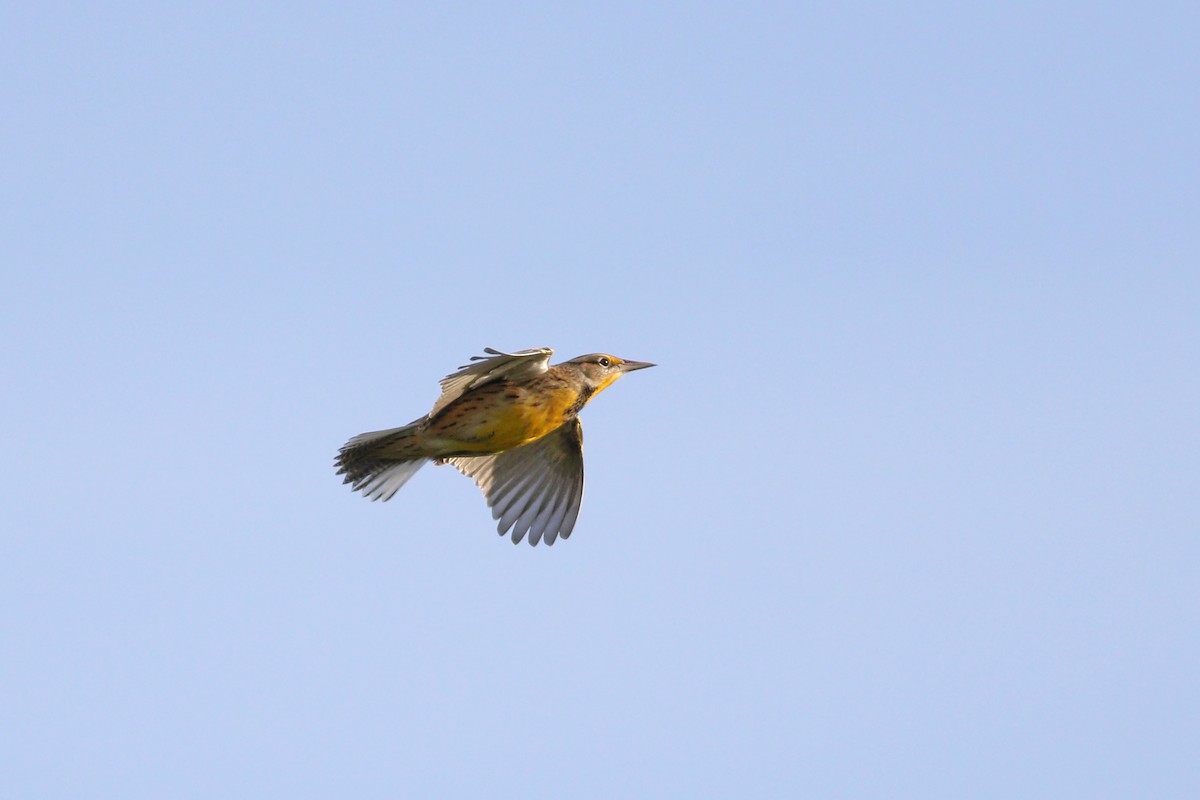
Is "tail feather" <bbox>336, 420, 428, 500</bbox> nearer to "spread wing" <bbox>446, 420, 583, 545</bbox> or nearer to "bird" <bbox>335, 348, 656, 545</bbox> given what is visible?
"bird" <bbox>335, 348, 656, 545</bbox>

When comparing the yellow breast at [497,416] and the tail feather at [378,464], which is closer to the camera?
the yellow breast at [497,416]

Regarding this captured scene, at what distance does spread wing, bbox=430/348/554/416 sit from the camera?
18109 millimetres

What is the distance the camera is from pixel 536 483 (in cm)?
2170

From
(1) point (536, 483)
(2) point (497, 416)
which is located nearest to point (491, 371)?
(2) point (497, 416)

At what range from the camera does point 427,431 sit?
1909 centimetres

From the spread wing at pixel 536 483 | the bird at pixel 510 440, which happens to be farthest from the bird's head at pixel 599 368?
the spread wing at pixel 536 483

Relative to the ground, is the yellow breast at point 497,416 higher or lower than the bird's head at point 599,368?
lower

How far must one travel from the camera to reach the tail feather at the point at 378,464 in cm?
1959

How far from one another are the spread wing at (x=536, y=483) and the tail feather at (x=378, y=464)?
1.74 metres

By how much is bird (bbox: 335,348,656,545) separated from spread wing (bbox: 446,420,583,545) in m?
0.01

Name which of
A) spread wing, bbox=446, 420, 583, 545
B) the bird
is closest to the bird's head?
the bird

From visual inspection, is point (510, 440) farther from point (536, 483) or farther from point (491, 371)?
point (536, 483)

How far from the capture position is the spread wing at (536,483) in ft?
70.4

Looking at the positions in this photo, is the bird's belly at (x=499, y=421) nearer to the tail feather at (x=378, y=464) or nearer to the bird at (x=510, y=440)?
the bird at (x=510, y=440)
